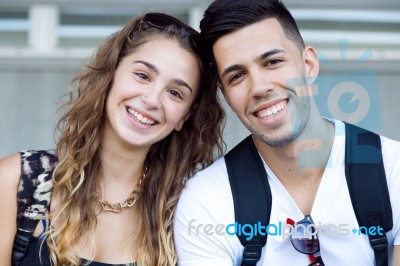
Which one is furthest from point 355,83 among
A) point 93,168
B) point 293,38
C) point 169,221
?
point 93,168

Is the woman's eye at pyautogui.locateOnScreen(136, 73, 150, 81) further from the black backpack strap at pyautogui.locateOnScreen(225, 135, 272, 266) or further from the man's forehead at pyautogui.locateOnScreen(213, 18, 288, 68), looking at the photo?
the black backpack strap at pyautogui.locateOnScreen(225, 135, 272, 266)

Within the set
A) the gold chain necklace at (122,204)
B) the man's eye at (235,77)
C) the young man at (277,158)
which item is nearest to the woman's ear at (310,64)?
the young man at (277,158)

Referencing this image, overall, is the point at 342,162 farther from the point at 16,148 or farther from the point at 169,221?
the point at 16,148

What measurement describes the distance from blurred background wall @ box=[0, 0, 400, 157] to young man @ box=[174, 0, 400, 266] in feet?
2.21

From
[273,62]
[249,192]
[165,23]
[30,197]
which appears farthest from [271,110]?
[30,197]

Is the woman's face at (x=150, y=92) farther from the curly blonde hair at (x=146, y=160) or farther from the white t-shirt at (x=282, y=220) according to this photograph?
the white t-shirt at (x=282, y=220)

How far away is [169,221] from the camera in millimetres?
1957

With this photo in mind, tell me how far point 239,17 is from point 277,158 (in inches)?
19.9

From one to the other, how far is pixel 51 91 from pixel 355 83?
1.59 metres

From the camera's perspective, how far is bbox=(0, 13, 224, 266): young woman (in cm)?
183

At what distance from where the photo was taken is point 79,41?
280 centimetres

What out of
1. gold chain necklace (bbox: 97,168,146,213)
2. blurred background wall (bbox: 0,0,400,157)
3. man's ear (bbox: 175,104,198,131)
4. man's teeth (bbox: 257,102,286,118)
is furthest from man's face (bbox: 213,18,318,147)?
blurred background wall (bbox: 0,0,400,157)

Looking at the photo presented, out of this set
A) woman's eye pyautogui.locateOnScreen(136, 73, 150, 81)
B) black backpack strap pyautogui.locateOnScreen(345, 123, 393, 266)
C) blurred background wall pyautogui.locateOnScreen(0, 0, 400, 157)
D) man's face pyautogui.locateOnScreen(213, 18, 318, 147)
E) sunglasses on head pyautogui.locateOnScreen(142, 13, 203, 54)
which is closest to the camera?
black backpack strap pyautogui.locateOnScreen(345, 123, 393, 266)

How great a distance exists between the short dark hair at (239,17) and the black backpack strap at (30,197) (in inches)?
28.8
